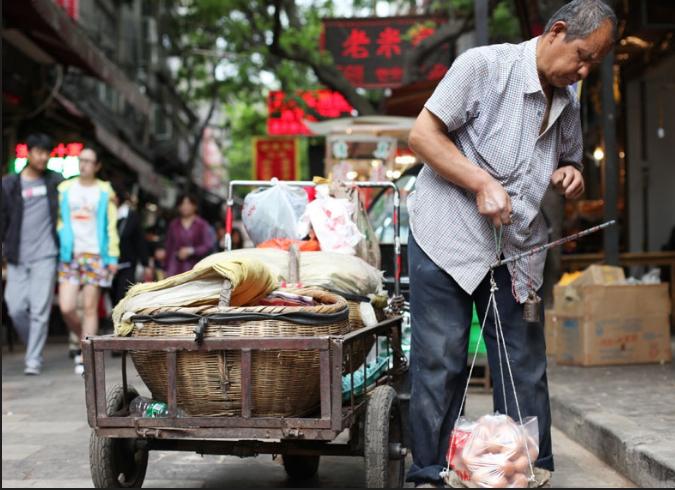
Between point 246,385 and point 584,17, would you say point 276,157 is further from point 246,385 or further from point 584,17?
point 584,17

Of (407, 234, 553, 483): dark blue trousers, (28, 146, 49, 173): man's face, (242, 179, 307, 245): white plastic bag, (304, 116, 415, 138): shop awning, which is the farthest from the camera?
(304, 116, 415, 138): shop awning

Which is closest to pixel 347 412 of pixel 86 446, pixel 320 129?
pixel 86 446

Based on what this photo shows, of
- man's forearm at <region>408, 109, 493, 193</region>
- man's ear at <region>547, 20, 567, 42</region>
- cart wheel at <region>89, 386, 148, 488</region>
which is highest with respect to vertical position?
man's ear at <region>547, 20, 567, 42</region>

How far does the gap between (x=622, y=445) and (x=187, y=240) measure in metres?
6.71

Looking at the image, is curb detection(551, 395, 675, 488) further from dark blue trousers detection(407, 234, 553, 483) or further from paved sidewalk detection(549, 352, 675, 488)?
dark blue trousers detection(407, 234, 553, 483)

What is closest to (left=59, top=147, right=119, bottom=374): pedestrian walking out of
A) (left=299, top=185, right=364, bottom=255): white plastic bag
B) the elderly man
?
(left=299, top=185, right=364, bottom=255): white plastic bag

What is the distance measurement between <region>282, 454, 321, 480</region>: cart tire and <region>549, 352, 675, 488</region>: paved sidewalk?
150 cm

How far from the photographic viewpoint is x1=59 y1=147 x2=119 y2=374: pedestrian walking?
8.27 meters

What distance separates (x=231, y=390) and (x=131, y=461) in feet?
2.43

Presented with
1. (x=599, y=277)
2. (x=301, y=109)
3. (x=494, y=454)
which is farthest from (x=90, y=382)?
(x=301, y=109)

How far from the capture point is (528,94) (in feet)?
10.8

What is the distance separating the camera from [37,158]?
8.20m

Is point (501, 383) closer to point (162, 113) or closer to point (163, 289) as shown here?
point (163, 289)

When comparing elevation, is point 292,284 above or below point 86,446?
above
